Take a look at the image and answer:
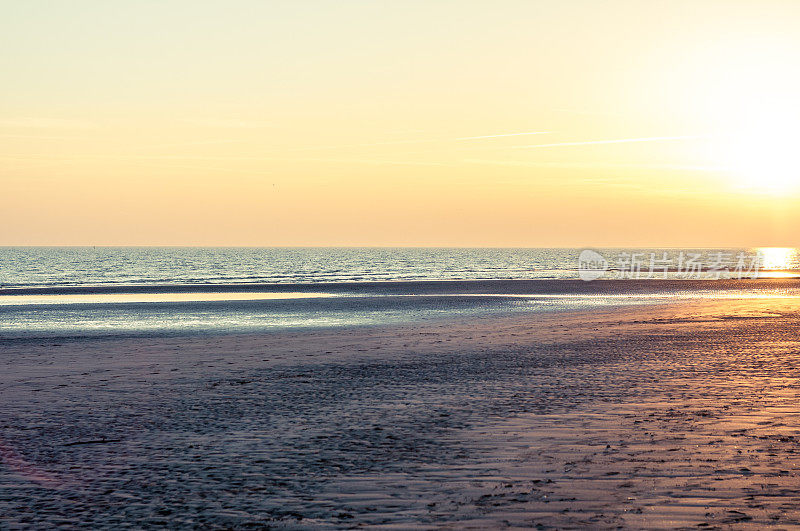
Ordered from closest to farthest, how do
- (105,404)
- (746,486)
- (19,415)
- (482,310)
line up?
(746,486) < (19,415) < (105,404) < (482,310)

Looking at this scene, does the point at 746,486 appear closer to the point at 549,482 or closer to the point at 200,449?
the point at 549,482

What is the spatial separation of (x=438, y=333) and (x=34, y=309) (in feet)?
79.2

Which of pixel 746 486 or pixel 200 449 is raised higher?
pixel 746 486

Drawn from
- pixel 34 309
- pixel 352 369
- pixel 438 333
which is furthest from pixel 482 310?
pixel 34 309

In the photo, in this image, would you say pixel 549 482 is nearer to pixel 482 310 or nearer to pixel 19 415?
pixel 19 415

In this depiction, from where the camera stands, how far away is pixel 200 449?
986 centimetres

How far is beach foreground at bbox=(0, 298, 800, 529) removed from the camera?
7219 mm

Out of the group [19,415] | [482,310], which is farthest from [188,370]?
[482,310]

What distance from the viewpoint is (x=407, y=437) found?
1033 centimetres

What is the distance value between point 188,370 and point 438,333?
10061 millimetres

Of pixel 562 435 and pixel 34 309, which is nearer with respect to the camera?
pixel 562 435

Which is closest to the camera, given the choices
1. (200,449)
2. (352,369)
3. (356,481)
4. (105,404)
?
(356,481)

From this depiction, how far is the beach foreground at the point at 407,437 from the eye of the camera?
7.22 m

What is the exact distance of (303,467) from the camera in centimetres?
889
